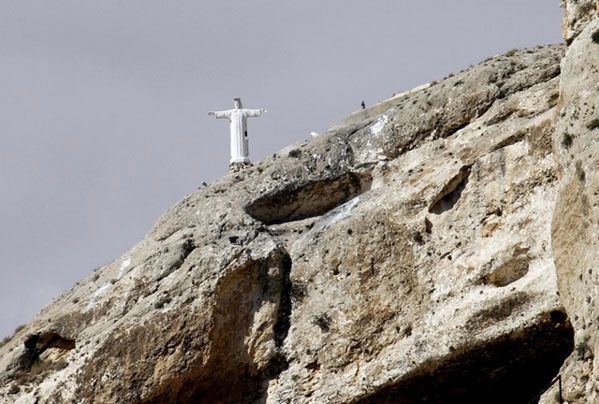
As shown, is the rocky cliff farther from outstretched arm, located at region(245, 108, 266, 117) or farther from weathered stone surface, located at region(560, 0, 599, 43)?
outstretched arm, located at region(245, 108, 266, 117)

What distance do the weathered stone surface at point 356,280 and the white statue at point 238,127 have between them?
6.71 meters

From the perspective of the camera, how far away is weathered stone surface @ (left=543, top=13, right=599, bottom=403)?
1076 inches

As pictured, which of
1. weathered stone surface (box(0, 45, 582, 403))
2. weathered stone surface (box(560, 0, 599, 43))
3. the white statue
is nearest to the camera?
weathered stone surface (box(560, 0, 599, 43))

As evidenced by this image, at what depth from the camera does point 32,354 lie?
3694 centimetres

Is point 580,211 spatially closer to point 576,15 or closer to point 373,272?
point 576,15

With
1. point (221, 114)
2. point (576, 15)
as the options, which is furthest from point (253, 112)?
point (576, 15)

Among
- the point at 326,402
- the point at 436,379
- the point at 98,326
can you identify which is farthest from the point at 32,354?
the point at 436,379

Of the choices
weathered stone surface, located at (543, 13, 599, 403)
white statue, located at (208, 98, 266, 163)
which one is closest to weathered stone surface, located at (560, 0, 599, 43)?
weathered stone surface, located at (543, 13, 599, 403)

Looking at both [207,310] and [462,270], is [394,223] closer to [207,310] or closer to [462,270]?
[462,270]

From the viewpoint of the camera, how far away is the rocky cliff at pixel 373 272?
30969 mm

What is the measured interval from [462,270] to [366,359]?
2.91m

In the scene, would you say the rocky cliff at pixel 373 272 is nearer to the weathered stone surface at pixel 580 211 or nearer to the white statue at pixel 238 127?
the weathered stone surface at pixel 580 211

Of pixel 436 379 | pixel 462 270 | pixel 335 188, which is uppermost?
pixel 335 188

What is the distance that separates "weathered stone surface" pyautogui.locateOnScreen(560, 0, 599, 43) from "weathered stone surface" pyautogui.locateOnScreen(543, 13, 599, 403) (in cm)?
43
